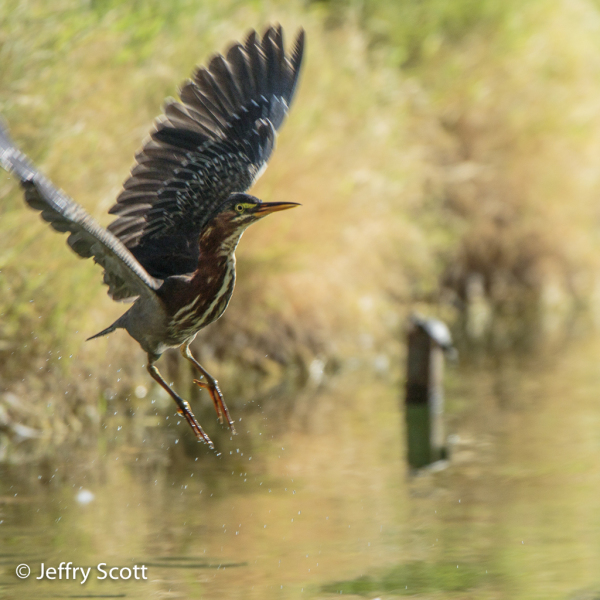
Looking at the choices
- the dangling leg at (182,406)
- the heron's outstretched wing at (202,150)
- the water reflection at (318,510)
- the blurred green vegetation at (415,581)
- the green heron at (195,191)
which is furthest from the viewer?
the water reflection at (318,510)

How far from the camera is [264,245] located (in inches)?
421

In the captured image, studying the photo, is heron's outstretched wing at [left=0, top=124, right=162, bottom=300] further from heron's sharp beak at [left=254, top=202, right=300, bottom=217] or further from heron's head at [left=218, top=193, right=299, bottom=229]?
heron's sharp beak at [left=254, top=202, right=300, bottom=217]

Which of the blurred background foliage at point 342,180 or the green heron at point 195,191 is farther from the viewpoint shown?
the blurred background foliage at point 342,180

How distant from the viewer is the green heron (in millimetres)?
4770

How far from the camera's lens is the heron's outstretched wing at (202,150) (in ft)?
17.5

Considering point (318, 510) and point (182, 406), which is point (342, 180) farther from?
point (182, 406)

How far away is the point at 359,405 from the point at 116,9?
13.2ft

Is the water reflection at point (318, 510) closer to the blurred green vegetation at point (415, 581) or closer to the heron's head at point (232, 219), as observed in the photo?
the blurred green vegetation at point (415, 581)

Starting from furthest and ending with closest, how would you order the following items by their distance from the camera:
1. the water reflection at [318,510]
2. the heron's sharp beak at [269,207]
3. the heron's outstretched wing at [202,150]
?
1. the water reflection at [318,510]
2. the heron's outstretched wing at [202,150]
3. the heron's sharp beak at [269,207]

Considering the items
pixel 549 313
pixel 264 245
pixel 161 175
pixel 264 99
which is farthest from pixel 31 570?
pixel 549 313

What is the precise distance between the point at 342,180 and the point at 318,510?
16.8 ft

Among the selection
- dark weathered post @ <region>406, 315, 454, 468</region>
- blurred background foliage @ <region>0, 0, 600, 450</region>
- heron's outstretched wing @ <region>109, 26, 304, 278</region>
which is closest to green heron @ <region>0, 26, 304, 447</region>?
heron's outstretched wing @ <region>109, 26, 304, 278</region>

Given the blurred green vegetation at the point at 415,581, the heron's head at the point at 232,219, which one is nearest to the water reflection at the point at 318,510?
the blurred green vegetation at the point at 415,581

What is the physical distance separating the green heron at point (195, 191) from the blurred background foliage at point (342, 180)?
216 cm
